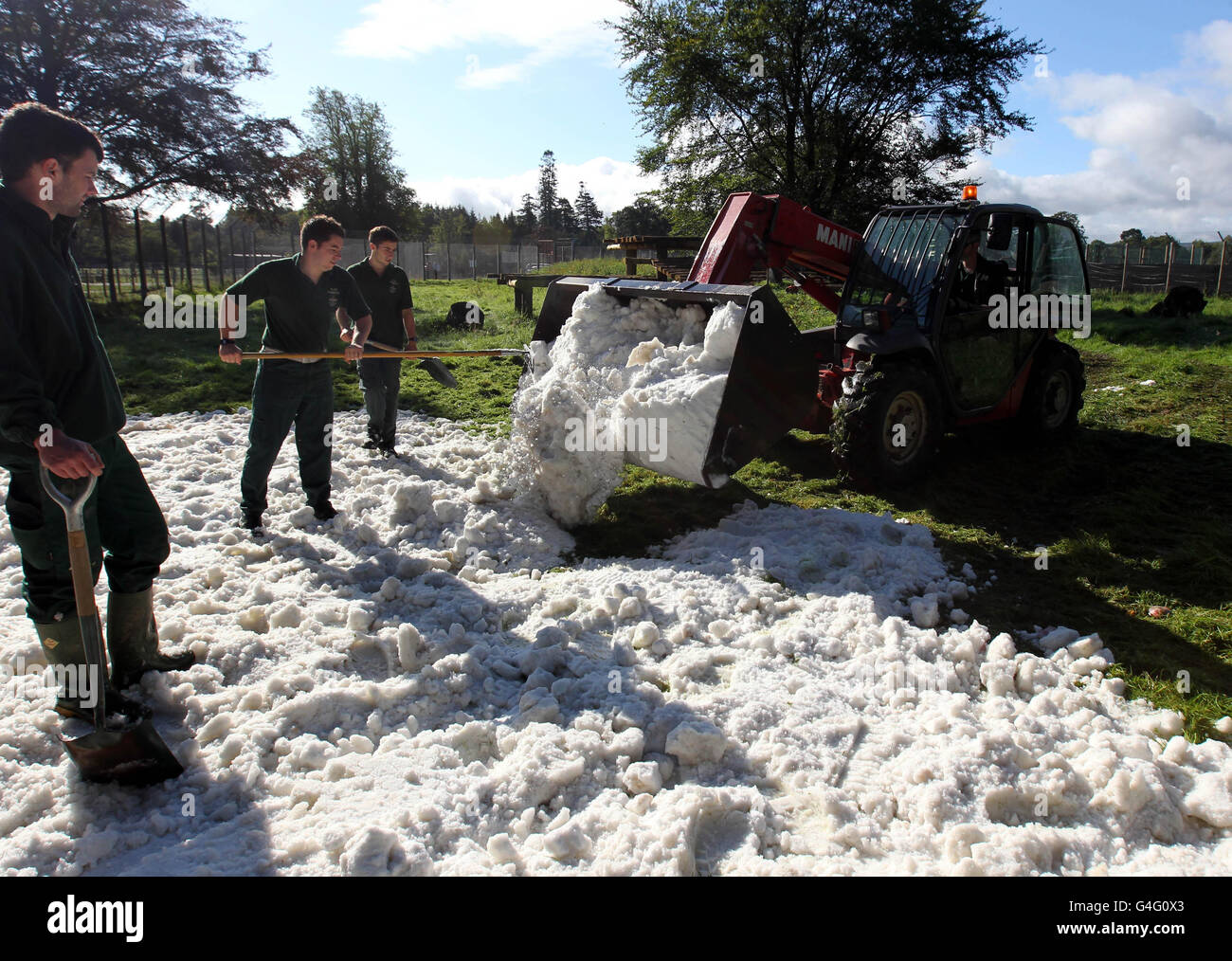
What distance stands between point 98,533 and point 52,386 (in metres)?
0.58

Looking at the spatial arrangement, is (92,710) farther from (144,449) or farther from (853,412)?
(853,412)

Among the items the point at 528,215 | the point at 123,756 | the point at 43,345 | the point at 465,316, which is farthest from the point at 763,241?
the point at 528,215

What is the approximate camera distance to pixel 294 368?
5.23 meters

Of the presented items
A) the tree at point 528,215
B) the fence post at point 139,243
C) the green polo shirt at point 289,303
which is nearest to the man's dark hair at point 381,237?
the green polo shirt at point 289,303

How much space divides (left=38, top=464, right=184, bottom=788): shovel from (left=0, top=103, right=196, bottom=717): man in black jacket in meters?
0.14

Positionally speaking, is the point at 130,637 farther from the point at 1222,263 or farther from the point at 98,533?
the point at 1222,263

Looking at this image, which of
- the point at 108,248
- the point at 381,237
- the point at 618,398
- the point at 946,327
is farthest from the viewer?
the point at 108,248

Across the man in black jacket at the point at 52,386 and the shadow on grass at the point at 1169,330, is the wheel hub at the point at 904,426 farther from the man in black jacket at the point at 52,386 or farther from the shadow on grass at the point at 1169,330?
the shadow on grass at the point at 1169,330

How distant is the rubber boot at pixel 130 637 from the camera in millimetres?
3424

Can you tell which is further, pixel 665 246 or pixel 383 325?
pixel 665 246

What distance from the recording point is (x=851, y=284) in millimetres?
7051

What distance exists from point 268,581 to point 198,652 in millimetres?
801

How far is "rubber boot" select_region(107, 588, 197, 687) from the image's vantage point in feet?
11.2

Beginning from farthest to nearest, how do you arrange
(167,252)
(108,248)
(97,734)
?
(167,252) < (108,248) < (97,734)
